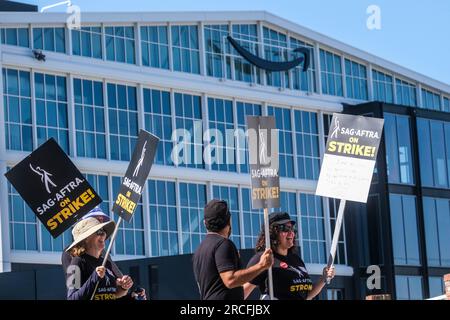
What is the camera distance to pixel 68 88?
39031mm

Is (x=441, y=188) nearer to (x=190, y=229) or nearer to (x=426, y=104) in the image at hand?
(x=426, y=104)

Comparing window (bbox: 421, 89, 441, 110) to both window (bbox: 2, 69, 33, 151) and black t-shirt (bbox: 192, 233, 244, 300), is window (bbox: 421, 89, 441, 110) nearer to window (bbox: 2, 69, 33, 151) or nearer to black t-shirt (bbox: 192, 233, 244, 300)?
window (bbox: 2, 69, 33, 151)

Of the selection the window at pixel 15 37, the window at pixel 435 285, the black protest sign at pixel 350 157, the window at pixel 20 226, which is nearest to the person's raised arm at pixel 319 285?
the black protest sign at pixel 350 157

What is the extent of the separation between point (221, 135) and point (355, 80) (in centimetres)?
732

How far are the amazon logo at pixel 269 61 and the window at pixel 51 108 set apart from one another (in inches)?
272

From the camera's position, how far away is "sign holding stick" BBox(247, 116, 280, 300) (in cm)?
1094

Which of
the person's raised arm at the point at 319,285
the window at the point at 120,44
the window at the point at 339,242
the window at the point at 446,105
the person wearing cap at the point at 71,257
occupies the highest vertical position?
the window at the point at 120,44

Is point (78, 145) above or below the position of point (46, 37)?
below

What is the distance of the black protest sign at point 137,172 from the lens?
471 inches

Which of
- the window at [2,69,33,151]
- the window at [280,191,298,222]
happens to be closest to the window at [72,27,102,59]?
the window at [2,69,33,151]

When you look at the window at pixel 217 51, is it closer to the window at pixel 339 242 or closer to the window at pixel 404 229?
the window at pixel 339 242
